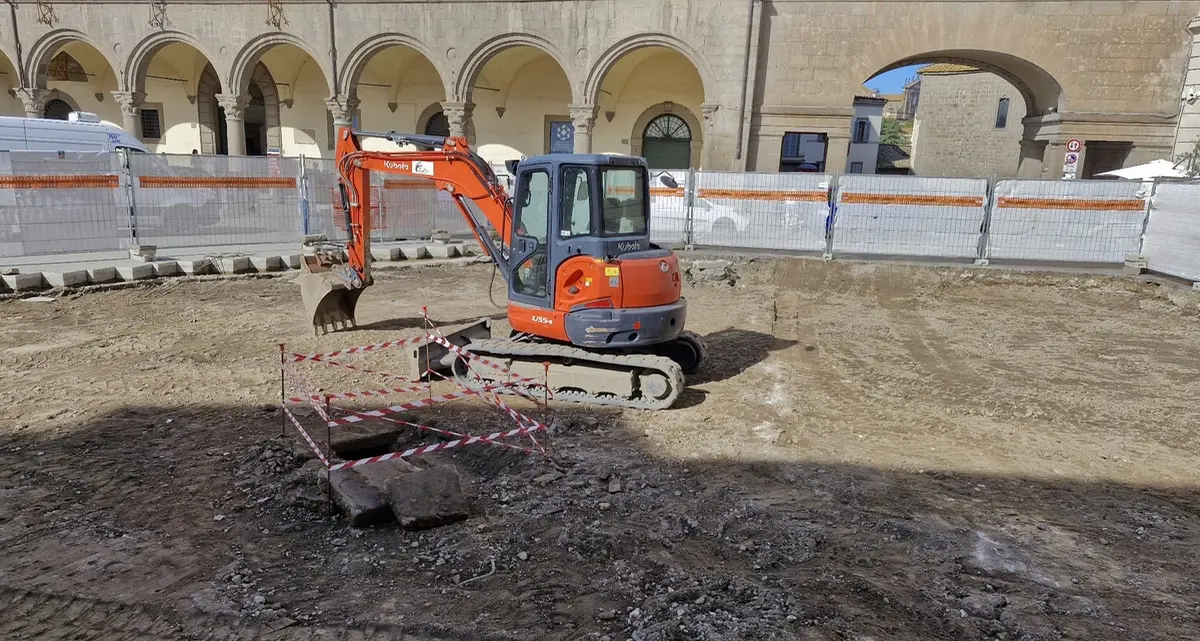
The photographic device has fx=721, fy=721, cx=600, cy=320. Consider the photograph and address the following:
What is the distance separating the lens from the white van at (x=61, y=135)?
14.0m

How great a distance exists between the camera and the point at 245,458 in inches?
211

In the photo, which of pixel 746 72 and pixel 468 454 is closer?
pixel 468 454

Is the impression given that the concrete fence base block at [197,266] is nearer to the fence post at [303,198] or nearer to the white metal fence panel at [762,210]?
the fence post at [303,198]

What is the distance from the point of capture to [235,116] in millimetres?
21750

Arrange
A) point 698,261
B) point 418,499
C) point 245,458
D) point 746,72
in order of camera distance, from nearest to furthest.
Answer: point 418,499 < point 245,458 < point 698,261 < point 746,72

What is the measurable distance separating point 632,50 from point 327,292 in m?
13.4

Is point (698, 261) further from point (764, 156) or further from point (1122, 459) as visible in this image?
point (1122, 459)

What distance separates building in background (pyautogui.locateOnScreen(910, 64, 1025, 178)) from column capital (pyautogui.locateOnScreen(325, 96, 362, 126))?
2784 cm

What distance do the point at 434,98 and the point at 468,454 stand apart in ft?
68.1

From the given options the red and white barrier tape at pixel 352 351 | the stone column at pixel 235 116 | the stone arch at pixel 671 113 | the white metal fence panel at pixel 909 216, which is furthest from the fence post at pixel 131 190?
the stone arch at pixel 671 113

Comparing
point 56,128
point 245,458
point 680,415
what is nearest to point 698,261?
point 680,415

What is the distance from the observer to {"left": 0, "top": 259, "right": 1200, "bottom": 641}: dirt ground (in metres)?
3.66

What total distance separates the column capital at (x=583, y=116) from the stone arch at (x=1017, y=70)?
6725 millimetres

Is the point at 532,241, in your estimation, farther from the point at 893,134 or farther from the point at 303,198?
the point at 893,134
